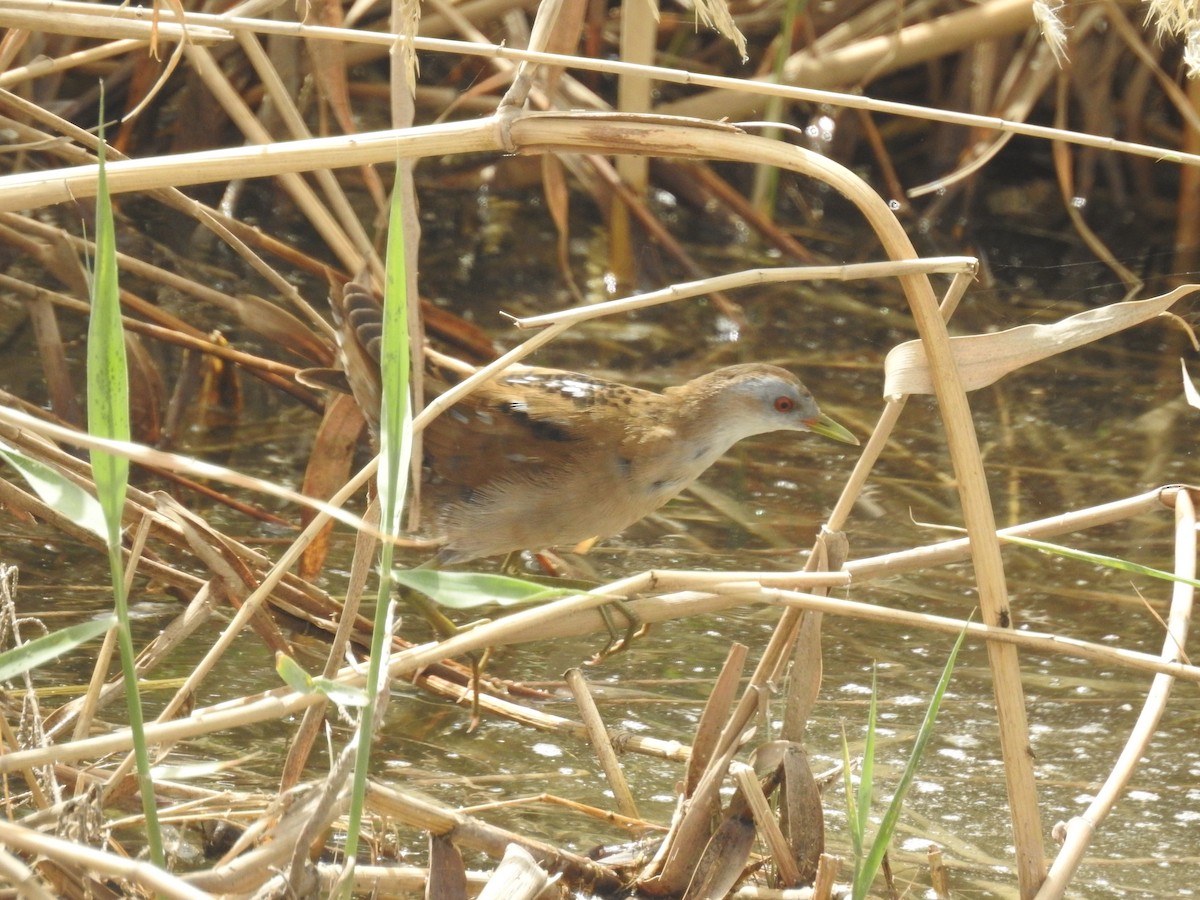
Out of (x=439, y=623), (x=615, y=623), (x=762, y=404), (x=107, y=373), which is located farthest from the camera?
(x=762, y=404)

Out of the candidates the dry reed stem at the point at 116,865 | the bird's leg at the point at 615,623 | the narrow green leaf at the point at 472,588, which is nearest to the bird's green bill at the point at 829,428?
the bird's leg at the point at 615,623

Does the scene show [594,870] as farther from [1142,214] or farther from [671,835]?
[1142,214]

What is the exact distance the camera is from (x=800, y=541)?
11.8 feet

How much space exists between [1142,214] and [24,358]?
12.7 ft

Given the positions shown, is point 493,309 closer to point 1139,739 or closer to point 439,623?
point 439,623

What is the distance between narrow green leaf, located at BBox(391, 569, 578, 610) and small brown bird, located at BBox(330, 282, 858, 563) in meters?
1.51

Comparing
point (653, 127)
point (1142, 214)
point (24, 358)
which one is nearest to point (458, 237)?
point (24, 358)

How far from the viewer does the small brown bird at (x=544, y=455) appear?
302cm

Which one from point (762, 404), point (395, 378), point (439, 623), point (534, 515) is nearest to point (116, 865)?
point (395, 378)

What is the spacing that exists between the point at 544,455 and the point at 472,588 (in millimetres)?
1649

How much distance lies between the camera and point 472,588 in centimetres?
139

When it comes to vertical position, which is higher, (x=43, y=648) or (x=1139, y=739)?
(x=1139, y=739)

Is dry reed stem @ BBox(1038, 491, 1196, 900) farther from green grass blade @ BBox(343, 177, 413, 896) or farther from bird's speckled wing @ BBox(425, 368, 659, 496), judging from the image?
bird's speckled wing @ BBox(425, 368, 659, 496)

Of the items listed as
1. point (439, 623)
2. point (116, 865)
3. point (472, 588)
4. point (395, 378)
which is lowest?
point (439, 623)
